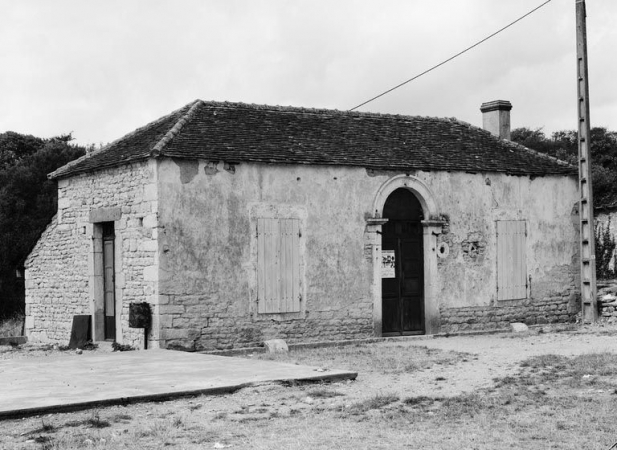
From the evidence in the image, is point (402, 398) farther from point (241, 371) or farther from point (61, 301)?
point (61, 301)

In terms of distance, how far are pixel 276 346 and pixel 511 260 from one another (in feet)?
20.8

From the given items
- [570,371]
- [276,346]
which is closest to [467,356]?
[570,371]

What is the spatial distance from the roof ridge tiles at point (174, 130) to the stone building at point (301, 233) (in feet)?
0.12

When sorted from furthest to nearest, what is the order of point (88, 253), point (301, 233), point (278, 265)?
point (88, 253) → point (301, 233) → point (278, 265)

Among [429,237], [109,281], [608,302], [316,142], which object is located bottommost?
[608,302]

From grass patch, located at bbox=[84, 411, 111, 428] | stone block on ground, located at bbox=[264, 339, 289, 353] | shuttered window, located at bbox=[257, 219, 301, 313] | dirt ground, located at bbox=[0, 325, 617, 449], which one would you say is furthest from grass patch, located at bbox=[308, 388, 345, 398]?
shuttered window, located at bbox=[257, 219, 301, 313]

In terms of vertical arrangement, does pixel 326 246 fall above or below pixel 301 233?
below

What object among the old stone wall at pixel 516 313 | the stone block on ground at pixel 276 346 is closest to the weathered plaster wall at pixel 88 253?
the stone block on ground at pixel 276 346

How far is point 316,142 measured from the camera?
1862cm

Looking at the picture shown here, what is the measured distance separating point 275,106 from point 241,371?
8.97 m

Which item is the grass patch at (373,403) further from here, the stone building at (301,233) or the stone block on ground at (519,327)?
the stone block on ground at (519,327)

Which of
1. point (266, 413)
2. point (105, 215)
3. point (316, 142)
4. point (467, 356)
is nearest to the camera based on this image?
point (266, 413)

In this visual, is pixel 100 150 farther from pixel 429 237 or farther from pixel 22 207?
pixel 22 207

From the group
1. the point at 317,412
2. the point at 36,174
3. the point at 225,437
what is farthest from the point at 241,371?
the point at 36,174
